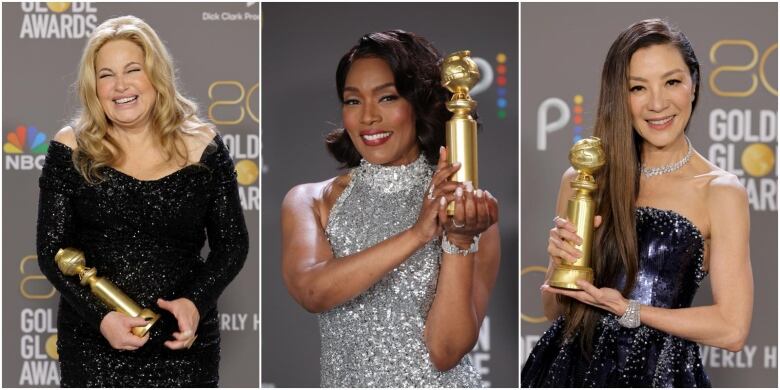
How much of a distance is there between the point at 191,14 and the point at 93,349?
1.97 metres

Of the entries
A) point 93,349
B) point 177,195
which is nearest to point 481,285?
point 177,195

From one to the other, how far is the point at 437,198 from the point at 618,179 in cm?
51

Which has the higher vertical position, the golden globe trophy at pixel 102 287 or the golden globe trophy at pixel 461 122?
the golden globe trophy at pixel 461 122

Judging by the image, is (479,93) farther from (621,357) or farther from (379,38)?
(621,357)

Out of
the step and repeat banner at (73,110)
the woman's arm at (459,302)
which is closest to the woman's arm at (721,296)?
the woman's arm at (459,302)

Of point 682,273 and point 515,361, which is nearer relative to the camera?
point 682,273

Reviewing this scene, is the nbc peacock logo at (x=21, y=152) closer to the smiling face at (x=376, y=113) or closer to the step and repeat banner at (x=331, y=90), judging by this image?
the step and repeat banner at (x=331, y=90)

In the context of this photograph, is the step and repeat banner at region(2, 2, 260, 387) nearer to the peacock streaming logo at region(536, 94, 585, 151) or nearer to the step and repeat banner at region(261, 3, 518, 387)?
the step and repeat banner at region(261, 3, 518, 387)

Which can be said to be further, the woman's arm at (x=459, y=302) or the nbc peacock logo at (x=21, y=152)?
the nbc peacock logo at (x=21, y=152)

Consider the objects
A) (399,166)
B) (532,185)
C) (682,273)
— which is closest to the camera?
(682,273)

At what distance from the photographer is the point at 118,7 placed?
4.56 m

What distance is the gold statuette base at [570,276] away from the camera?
2.63 m

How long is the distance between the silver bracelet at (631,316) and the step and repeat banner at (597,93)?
1.72m

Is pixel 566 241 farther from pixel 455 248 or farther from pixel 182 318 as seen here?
pixel 182 318
